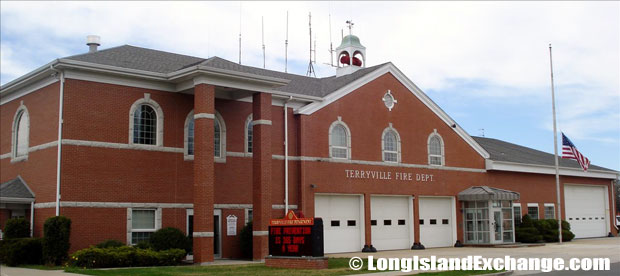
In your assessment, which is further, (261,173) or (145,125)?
(261,173)

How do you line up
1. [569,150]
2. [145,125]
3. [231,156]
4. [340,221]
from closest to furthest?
1. [145,125]
2. [231,156]
3. [340,221]
4. [569,150]

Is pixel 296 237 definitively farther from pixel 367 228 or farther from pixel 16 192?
pixel 16 192

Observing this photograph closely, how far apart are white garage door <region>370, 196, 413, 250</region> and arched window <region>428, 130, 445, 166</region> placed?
9.72ft

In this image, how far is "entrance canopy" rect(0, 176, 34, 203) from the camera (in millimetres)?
25203

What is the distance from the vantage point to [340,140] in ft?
107

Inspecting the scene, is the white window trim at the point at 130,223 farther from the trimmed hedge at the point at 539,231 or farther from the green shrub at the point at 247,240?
A: the trimmed hedge at the point at 539,231

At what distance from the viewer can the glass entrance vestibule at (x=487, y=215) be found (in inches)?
1438

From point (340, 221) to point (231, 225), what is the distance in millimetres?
6140

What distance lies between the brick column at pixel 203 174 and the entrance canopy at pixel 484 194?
17434 millimetres

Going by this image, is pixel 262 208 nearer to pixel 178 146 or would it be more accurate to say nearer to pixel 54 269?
pixel 178 146

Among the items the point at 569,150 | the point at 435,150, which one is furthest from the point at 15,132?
the point at 569,150

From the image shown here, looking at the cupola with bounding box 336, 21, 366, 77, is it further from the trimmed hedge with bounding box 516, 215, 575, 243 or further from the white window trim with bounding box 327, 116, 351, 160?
the trimmed hedge with bounding box 516, 215, 575, 243

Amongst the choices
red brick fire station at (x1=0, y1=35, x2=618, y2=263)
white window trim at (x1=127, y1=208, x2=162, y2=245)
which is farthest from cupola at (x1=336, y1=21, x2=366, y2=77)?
white window trim at (x1=127, y1=208, x2=162, y2=245)

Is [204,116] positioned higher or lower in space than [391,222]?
higher
